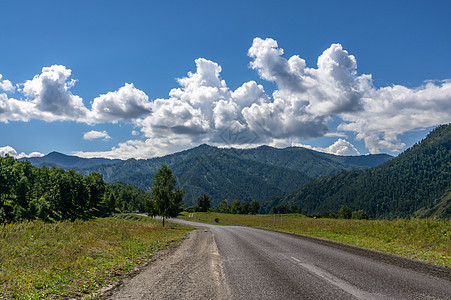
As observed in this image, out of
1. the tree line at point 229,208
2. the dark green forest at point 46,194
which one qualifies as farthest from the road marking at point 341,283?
the tree line at point 229,208

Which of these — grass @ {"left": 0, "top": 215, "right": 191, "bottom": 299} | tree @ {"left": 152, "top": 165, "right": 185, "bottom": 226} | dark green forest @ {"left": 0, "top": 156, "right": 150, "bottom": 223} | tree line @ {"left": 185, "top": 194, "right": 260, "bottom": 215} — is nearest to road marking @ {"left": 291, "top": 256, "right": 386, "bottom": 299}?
grass @ {"left": 0, "top": 215, "right": 191, "bottom": 299}

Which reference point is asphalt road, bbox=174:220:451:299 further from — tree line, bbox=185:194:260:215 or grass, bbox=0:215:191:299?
tree line, bbox=185:194:260:215

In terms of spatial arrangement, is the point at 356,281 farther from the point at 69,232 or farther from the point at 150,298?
the point at 69,232

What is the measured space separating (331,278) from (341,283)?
63 cm

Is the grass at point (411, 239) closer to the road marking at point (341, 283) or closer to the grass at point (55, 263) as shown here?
the road marking at point (341, 283)

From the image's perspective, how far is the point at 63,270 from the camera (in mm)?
10828

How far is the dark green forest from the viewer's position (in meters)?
76.8

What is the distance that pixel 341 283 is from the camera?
8.84m

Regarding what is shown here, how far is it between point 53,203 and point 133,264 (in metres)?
92.6

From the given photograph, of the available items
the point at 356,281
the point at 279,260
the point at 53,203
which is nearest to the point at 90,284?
the point at 279,260

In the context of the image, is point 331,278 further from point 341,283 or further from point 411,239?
point 411,239

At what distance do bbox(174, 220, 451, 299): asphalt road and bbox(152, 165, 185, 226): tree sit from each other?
3582 cm

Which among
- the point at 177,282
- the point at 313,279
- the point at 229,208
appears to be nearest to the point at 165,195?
the point at 177,282

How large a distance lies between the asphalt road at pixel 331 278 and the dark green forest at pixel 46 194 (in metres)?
41.5
